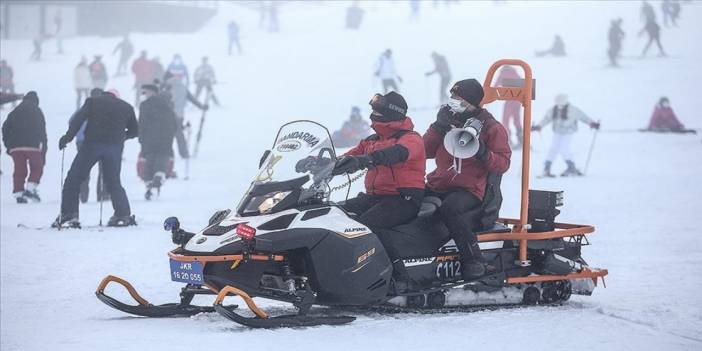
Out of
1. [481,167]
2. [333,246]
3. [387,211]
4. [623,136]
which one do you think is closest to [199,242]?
[333,246]

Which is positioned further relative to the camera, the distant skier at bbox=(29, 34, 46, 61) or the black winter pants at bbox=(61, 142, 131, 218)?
the distant skier at bbox=(29, 34, 46, 61)

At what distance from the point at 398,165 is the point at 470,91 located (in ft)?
2.60

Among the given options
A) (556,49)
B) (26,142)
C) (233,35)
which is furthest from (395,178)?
(233,35)

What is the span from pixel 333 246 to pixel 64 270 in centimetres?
374

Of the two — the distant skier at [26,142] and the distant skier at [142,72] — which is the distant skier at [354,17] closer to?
the distant skier at [142,72]

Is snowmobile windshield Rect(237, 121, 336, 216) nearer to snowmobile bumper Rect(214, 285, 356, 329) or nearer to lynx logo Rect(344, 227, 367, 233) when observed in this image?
lynx logo Rect(344, 227, 367, 233)

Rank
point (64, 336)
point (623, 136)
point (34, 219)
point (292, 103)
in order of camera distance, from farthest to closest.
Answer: point (292, 103) < point (623, 136) < point (34, 219) < point (64, 336)

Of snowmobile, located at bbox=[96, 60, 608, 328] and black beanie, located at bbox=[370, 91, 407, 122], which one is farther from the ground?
black beanie, located at bbox=[370, 91, 407, 122]

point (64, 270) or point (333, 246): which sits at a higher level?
point (333, 246)

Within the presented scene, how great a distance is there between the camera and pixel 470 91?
8.36 m

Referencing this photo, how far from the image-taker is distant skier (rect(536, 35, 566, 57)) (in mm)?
35938

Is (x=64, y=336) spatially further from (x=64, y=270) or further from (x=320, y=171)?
(x=64, y=270)

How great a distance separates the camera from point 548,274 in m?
8.62

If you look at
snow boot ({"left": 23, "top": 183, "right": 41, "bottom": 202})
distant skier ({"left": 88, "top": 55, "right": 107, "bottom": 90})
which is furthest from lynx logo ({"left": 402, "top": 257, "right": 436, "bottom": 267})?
distant skier ({"left": 88, "top": 55, "right": 107, "bottom": 90})
